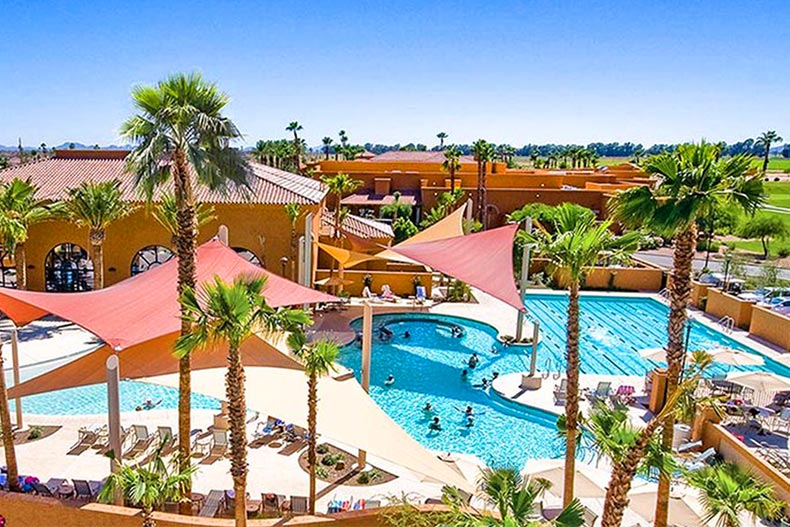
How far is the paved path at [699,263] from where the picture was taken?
35.8m

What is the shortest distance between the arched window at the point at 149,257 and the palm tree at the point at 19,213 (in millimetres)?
4063

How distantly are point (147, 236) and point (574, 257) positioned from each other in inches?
886

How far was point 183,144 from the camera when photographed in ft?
32.0

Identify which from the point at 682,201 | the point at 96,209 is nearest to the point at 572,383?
the point at 682,201

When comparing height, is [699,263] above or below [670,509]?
above

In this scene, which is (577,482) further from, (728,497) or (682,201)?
(682,201)

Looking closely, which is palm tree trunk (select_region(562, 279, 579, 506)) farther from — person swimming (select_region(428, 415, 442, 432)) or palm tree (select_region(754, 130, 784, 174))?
palm tree (select_region(754, 130, 784, 174))

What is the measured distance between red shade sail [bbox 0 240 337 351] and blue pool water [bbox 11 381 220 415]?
4654 millimetres

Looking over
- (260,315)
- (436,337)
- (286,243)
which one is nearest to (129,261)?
(286,243)

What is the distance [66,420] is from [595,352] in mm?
19427

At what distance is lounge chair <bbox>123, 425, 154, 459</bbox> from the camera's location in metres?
13.8

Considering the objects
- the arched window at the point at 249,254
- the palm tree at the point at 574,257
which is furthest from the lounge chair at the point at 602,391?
the arched window at the point at 249,254

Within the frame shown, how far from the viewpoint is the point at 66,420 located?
15391 mm

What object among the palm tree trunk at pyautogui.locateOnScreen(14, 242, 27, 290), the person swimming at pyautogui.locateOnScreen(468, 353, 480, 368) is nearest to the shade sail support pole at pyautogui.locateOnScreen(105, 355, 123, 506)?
the person swimming at pyautogui.locateOnScreen(468, 353, 480, 368)
